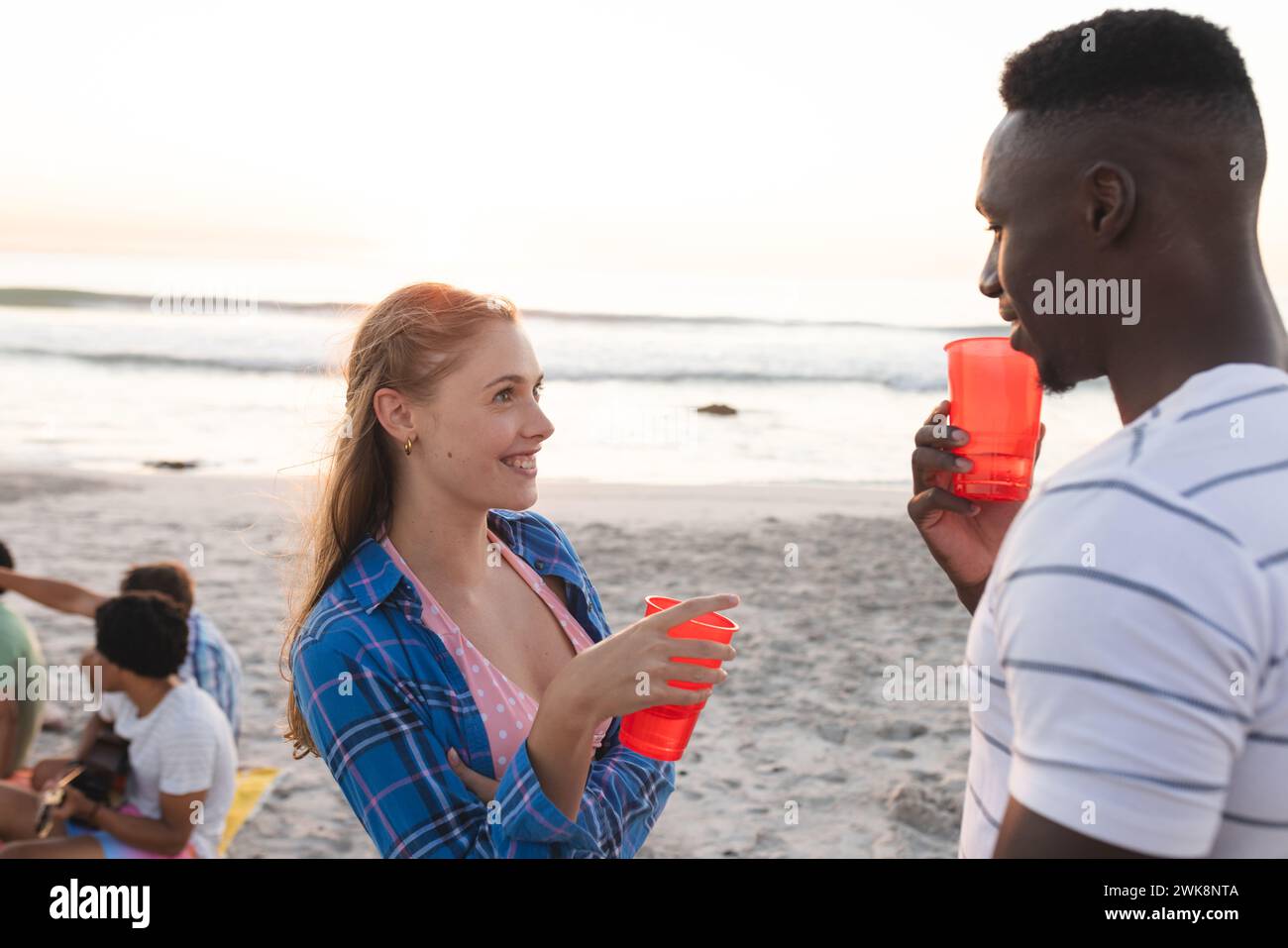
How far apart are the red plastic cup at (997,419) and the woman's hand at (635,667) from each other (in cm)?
53

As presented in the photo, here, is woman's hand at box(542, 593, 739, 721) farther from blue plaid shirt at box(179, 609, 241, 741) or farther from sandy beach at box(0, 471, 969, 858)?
blue plaid shirt at box(179, 609, 241, 741)

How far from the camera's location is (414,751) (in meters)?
2.35

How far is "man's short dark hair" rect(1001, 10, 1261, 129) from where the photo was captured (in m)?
1.44

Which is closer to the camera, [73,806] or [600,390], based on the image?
[73,806]

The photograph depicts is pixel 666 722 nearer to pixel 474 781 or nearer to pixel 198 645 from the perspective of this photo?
pixel 474 781

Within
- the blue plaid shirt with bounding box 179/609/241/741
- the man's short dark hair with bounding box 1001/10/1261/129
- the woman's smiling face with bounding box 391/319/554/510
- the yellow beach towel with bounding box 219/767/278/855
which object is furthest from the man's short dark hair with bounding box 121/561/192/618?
the man's short dark hair with bounding box 1001/10/1261/129

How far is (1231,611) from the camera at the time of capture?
1.12m

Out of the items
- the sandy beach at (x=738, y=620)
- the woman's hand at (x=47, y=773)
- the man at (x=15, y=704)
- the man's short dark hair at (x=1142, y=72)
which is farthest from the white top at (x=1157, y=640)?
the man at (x=15, y=704)

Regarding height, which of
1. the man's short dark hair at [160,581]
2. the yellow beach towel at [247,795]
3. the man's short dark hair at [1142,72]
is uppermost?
the man's short dark hair at [1142,72]

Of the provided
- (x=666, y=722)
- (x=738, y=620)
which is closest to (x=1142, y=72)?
(x=666, y=722)

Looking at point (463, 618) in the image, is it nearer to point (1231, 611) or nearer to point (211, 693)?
point (1231, 611)

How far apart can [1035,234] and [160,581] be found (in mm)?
4332

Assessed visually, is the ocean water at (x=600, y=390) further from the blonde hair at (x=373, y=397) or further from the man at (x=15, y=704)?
the blonde hair at (x=373, y=397)

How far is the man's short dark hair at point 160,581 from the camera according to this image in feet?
16.0
